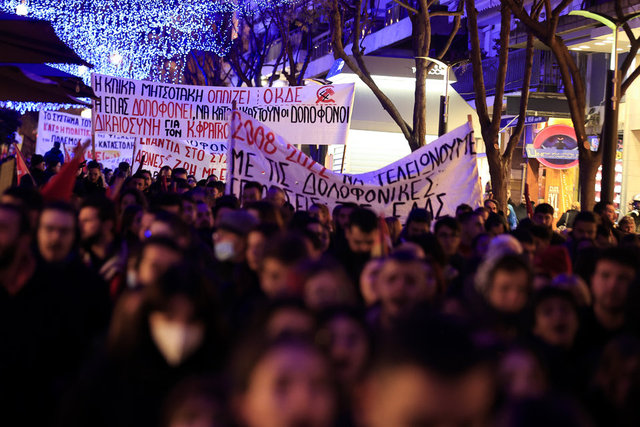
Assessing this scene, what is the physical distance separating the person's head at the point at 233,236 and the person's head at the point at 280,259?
1297 mm

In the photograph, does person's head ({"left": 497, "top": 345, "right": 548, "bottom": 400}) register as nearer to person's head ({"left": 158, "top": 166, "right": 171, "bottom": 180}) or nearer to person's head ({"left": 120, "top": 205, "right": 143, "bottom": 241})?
person's head ({"left": 120, "top": 205, "right": 143, "bottom": 241})

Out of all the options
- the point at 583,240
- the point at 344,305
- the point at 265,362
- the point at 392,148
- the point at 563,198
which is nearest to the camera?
the point at 265,362

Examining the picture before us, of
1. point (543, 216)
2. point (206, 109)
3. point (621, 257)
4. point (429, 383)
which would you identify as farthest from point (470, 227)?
point (206, 109)

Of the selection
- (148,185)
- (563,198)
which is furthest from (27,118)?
(148,185)

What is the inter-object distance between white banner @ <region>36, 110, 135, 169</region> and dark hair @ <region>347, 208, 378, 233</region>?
24595mm

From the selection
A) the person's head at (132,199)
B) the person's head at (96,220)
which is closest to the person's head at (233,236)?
the person's head at (96,220)

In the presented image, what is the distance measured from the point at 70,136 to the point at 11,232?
94.4 feet

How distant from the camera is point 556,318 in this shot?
16.3ft

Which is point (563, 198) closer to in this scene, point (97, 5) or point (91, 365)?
point (97, 5)

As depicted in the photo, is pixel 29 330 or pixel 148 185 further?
pixel 148 185

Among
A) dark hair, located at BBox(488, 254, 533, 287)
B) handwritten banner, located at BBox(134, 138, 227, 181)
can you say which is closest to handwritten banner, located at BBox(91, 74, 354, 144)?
handwritten banner, located at BBox(134, 138, 227, 181)

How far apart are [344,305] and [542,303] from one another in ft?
5.19

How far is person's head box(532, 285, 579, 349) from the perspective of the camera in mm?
4965

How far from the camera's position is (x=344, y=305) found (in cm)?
380
